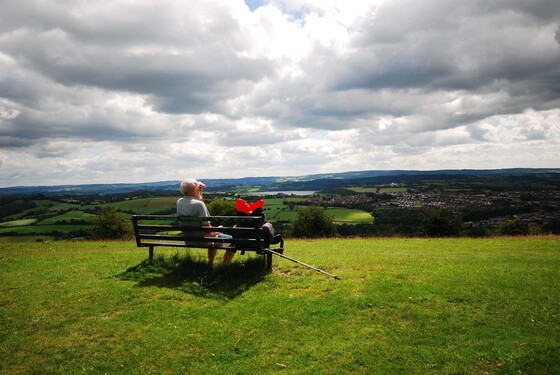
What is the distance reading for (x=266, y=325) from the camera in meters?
6.94

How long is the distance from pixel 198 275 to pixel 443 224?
42.4 metres

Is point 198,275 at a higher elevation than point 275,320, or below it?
higher

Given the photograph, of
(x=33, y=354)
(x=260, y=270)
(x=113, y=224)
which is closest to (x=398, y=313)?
(x=260, y=270)

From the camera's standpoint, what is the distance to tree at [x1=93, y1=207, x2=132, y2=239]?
37.1 metres

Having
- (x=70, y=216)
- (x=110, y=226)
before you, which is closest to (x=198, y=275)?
(x=110, y=226)

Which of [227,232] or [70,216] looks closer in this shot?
[227,232]

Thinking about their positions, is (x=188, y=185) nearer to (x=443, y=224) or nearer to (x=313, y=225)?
(x=313, y=225)

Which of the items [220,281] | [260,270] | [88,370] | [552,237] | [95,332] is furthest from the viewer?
[552,237]

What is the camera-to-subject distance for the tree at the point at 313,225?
44.5 metres

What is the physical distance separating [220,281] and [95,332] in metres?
3.24

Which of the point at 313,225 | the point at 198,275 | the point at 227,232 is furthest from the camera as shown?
the point at 313,225

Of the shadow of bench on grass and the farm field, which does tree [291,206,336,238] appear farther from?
the shadow of bench on grass

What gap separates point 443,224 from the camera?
44.3 metres

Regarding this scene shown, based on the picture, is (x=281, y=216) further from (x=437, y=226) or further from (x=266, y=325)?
(x=266, y=325)
